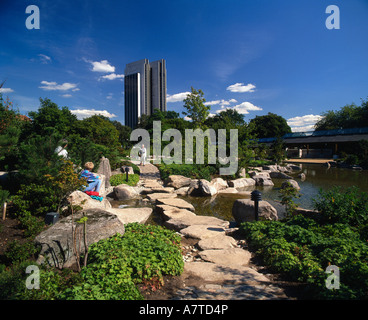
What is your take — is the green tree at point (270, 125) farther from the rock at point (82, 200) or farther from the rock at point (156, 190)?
the rock at point (82, 200)

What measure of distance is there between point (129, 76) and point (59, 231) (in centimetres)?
9629

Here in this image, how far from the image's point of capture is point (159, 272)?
3.07 metres

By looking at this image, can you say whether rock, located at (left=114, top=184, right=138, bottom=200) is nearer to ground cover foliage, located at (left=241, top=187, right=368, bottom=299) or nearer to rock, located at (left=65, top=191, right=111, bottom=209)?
rock, located at (left=65, top=191, right=111, bottom=209)

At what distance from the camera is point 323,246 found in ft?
12.1

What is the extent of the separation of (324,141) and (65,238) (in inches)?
1669

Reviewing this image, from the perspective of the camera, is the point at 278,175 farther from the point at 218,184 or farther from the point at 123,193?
the point at 123,193

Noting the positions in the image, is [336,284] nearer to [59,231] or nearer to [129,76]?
[59,231]

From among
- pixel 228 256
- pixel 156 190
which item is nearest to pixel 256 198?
pixel 228 256

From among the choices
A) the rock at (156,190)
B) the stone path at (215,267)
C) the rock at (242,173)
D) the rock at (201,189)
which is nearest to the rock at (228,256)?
the stone path at (215,267)

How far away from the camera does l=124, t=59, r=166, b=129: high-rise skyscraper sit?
8744 centimetres

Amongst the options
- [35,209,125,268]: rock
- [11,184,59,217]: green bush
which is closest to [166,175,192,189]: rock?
[11,184,59,217]: green bush

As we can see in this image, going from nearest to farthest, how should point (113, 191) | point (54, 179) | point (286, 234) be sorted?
1. point (286, 234)
2. point (54, 179)
3. point (113, 191)
